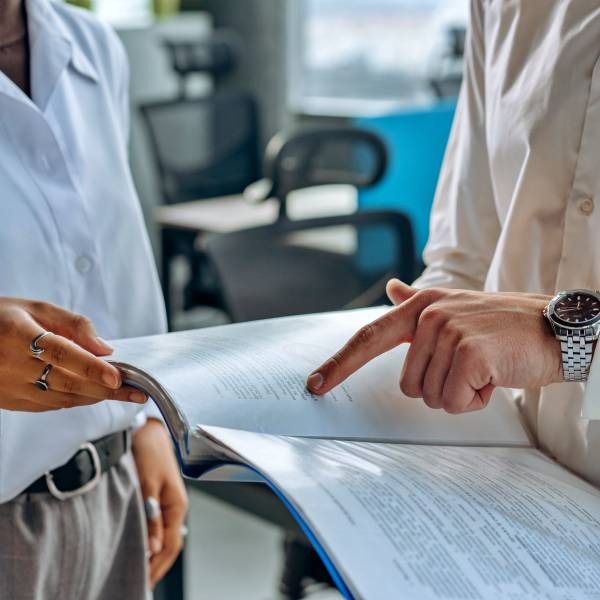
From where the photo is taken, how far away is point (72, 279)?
1.11 meters

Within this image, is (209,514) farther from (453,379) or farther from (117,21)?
(117,21)

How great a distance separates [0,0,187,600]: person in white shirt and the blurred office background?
1.70 ft

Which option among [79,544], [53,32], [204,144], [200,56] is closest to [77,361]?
[79,544]

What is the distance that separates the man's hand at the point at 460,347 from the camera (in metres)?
0.79

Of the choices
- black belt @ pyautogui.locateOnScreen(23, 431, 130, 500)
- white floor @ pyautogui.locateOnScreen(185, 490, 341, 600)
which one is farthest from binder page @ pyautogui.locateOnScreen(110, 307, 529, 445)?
white floor @ pyautogui.locateOnScreen(185, 490, 341, 600)

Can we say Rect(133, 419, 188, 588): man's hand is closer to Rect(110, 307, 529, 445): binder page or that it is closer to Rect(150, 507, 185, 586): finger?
Rect(150, 507, 185, 586): finger

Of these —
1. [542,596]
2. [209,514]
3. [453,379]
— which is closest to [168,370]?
[453,379]

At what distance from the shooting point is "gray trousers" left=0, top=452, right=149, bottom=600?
1081 mm

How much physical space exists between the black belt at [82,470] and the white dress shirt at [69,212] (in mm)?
22

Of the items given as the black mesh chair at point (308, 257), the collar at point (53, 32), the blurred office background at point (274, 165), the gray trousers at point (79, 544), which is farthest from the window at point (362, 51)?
the gray trousers at point (79, 544)

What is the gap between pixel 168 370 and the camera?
82 cm

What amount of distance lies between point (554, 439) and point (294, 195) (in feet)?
12.6

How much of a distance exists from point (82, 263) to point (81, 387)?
0.99ft

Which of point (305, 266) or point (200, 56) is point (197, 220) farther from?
point (305, 266)
